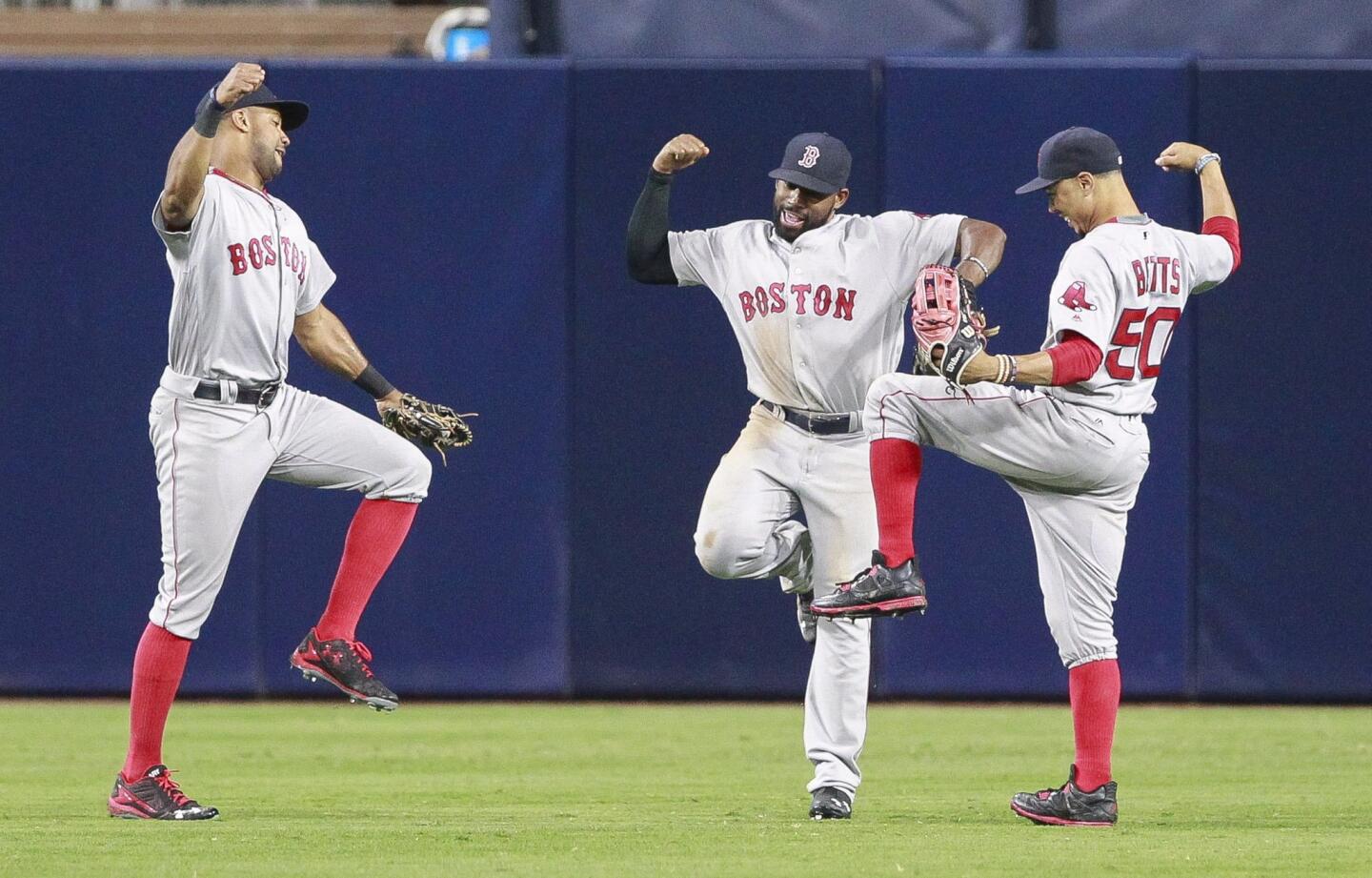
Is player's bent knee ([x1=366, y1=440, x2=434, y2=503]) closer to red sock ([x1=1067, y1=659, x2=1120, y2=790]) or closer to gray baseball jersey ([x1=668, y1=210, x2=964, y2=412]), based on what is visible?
gray baseball jersey ([x1=668, y1=210, x2=964, y2=412])

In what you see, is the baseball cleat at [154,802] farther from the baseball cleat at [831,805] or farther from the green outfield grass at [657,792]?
the baseball cleat at [831,805]

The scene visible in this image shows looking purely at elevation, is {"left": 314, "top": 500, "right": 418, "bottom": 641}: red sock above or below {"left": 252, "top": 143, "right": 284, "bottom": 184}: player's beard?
below

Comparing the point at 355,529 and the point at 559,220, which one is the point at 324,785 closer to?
the point at 355,529

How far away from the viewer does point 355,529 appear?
6129 millimetres

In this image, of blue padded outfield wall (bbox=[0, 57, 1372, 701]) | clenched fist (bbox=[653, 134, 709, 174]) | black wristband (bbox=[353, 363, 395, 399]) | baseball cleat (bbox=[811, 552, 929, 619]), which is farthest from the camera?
blue padded outfield wall (bbox=[0, 57, 1372, 701])

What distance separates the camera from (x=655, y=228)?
20.0 feet

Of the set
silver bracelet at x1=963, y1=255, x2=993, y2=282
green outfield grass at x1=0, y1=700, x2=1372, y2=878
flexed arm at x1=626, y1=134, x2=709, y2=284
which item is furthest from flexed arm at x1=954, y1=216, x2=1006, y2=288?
green outfield grass at x1=0, y1=700, x2=1372, y2=878

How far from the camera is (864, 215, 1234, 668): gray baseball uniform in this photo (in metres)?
5.52

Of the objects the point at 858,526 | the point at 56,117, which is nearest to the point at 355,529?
the point at 858,526

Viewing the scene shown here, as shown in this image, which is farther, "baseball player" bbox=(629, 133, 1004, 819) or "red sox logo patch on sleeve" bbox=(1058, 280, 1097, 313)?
"baseball player" bbox=(629, 133, 1004, 819)

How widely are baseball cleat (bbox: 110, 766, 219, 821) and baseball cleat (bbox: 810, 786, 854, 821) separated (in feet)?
5.56

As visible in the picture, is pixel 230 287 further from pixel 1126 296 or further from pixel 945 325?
pixel 1126 296

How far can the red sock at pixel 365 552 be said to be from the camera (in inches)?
237

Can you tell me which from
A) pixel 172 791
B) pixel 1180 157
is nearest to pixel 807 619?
pixel 1180 157
